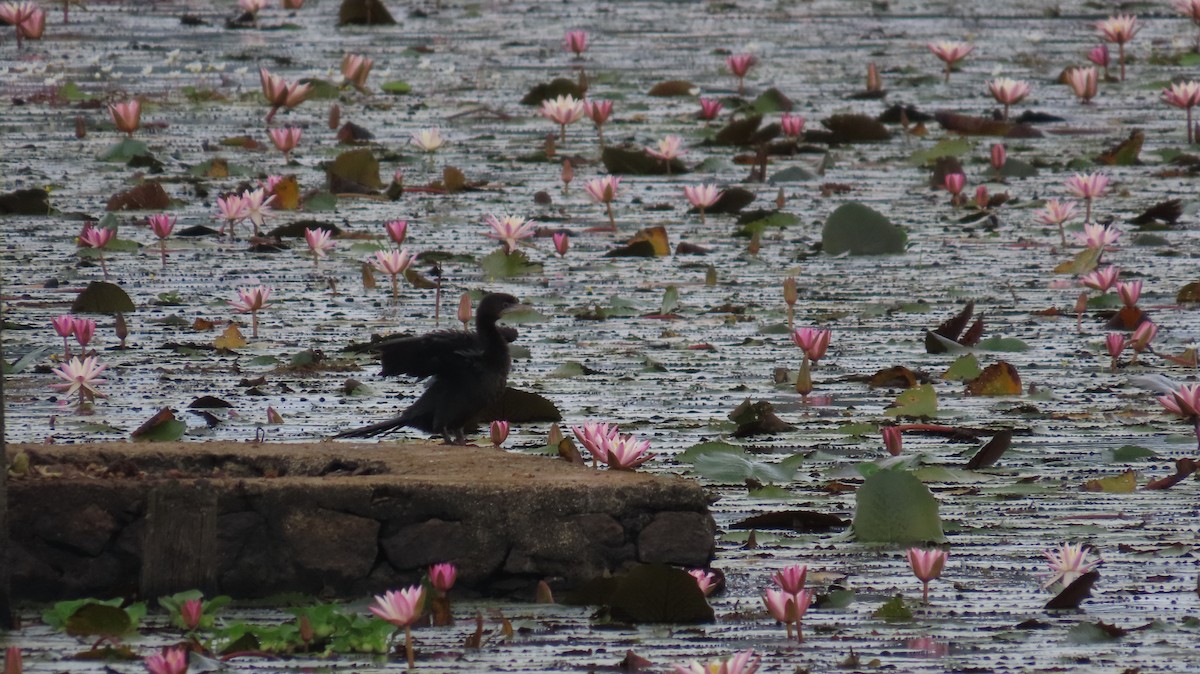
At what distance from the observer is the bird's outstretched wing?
14.1ft

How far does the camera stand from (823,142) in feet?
29.9

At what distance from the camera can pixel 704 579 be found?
126 inches

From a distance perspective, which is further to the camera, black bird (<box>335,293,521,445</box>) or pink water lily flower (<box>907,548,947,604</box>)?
black bird (<box>335,293,521,445</box>)

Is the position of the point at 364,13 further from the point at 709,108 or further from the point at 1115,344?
the point at 1115,344

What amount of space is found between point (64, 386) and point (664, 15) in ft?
28.2

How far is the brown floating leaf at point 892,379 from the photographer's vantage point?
4.93 m

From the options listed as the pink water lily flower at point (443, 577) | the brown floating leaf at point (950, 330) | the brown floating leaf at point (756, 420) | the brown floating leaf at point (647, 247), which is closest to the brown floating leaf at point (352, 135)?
the brown floating leaf at point (647, 247)

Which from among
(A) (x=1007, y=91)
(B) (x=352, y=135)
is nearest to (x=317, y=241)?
(B) (x=352, y=135)

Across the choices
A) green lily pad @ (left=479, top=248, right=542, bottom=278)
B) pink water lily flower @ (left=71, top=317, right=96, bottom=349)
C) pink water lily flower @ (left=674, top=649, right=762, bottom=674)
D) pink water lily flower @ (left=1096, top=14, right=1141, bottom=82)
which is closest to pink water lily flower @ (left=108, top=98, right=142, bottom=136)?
green lily pad @ (left=479, top=248, right=542, bottom=278)

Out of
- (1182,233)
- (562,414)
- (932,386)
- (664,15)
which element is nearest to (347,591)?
(562,414)

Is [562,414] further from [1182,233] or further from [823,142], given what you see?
[823,142]

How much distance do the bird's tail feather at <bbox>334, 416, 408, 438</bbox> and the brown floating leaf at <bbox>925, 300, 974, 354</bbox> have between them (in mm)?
1671

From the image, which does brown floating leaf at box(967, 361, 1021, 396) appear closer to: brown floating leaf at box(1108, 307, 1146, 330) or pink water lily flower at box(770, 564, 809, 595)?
brown floating leaf at box(1108, 307, 1146, 330)

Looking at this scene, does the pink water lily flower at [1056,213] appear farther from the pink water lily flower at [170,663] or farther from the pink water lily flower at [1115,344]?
the pink water lily flower at [170,663]
